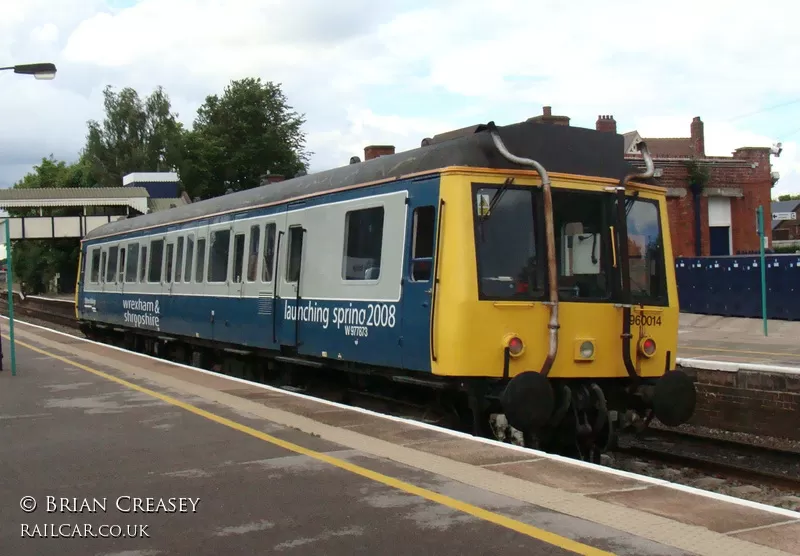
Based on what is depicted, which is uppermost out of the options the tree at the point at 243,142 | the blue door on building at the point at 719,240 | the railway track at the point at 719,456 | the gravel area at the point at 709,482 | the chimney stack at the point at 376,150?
the tree at the point at 243,142

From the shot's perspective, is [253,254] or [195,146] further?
[195,146]

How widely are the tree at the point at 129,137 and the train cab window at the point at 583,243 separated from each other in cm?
7282

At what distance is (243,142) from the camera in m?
73.2

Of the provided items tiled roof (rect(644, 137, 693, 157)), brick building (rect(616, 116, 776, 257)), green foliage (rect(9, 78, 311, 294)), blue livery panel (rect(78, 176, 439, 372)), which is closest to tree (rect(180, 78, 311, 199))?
green foliage (rect(9, 78, 311, 294))

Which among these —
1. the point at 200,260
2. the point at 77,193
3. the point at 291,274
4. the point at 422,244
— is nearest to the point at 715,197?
the point at 200,260

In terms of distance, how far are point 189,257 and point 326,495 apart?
33.7 feet

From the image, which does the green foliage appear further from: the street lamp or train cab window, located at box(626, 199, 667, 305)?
train cab window, located at box(626, 199, 667, 305)

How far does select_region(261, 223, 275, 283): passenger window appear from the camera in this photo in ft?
39.3

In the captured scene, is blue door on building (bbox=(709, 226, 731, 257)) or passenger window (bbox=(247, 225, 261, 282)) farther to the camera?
blue door on building (bbox=(709, 226, 731, 257))

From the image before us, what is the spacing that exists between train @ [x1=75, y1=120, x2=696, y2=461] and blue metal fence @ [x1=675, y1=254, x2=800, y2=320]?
1789cm

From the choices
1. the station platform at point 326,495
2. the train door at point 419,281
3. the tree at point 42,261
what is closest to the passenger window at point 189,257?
the station platform at point 326,495

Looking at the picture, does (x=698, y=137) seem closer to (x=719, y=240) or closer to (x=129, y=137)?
(x=719, y=240)

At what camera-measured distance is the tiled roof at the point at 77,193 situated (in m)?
47.9

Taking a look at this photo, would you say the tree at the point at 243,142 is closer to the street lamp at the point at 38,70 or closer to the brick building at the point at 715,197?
the brick building at the point at 715,197
